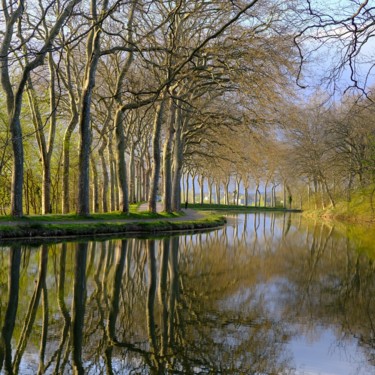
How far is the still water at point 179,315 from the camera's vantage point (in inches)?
211

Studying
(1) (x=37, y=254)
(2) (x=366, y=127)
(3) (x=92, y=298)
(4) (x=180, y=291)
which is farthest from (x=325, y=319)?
(2) (x=366, y=127)

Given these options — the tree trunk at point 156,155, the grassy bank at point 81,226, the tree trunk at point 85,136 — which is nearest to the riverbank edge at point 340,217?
the tree trunk at point 156,155

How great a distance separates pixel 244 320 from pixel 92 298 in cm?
250

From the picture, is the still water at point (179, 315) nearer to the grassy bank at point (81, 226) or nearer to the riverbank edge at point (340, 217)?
the grassy bank at point (81, 226)

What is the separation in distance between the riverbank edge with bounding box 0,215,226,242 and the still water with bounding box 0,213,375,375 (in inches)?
107

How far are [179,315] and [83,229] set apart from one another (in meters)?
12.2

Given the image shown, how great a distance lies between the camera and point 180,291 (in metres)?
Result: 9.44

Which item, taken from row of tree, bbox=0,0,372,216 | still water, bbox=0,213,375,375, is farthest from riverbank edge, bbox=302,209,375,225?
still water, bbox=0,213,375,375

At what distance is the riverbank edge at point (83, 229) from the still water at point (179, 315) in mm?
2728

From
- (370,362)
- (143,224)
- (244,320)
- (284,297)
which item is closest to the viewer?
(370,362)

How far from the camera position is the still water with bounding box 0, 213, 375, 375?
536cm

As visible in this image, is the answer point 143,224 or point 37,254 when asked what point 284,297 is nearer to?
point 37,254

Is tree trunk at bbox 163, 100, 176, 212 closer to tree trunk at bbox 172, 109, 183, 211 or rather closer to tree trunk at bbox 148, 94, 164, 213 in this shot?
tree trunk at bbox 172, 109, 183, 211

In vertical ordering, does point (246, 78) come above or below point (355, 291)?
above
